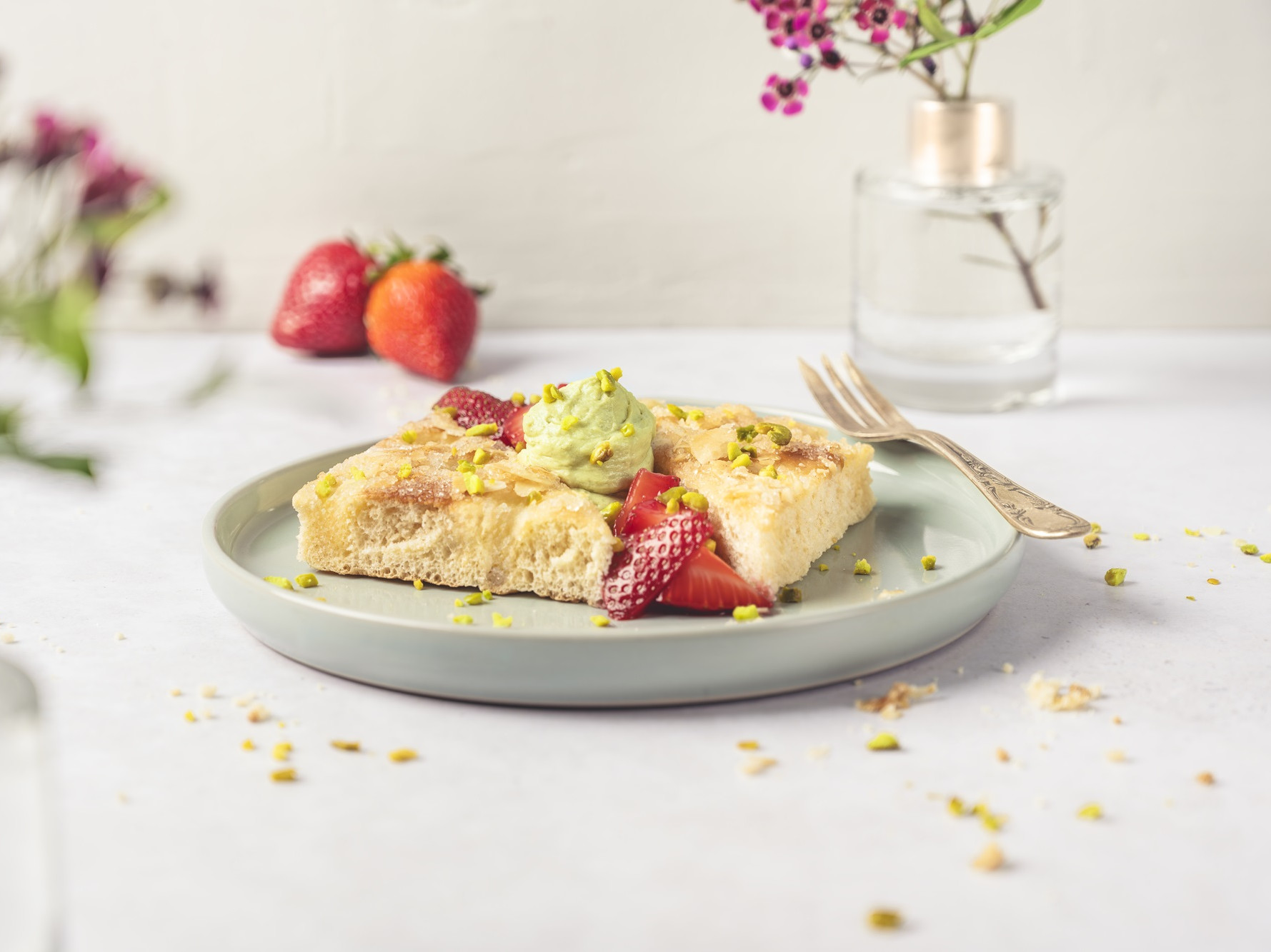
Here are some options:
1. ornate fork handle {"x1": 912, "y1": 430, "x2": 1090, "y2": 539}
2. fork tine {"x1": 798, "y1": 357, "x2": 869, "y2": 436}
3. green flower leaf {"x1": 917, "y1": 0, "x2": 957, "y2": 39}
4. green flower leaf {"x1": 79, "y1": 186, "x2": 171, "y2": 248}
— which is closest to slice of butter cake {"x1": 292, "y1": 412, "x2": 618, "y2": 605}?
ornate fork handle {"x1": 912, "y1": 430, "x2": 1090, "y2": 539}

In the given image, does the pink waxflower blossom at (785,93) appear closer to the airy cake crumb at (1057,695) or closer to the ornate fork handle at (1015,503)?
the ornate fork handle at (1015,503)

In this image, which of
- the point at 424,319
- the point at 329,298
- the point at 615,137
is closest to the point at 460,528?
the point at 424,319

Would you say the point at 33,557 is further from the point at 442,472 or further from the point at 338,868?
the point at 338,868

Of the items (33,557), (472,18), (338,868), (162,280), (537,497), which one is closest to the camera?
(162,280)

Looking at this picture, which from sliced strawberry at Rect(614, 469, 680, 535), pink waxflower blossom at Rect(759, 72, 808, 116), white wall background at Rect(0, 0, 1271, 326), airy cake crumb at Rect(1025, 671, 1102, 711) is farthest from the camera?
white wall background at Rect(0, 0, 1271, 326)

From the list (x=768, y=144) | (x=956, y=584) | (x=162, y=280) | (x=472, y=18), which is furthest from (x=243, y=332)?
(x=162, y=280)

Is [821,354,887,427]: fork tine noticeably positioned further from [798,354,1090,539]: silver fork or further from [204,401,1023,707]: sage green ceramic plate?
[204,401,1023,707]: sage green ceramic plate

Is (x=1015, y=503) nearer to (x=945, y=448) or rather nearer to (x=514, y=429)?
(x=945, y=448)
